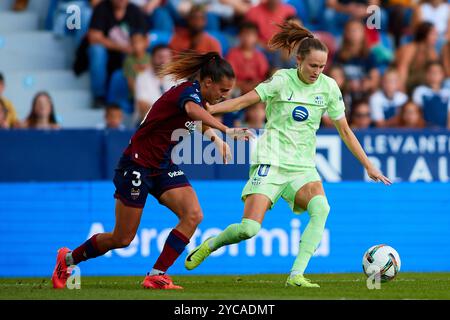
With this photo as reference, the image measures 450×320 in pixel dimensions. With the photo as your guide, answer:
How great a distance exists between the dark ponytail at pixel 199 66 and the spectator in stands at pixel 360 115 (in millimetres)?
6454

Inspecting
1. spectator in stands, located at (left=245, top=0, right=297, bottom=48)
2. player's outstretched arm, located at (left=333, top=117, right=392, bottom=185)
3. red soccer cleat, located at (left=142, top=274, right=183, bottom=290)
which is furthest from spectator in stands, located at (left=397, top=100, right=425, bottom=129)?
red soccer cleat, located at (left=142, top=274, right=183, bottom=290)

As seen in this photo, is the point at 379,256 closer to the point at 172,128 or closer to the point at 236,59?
the point at 172,128

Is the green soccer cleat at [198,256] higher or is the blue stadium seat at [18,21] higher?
the blue stadium seat at [18,21]

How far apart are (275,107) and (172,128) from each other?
1.02 metres

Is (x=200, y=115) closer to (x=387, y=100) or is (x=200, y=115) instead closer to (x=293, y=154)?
(x=293, y=154)

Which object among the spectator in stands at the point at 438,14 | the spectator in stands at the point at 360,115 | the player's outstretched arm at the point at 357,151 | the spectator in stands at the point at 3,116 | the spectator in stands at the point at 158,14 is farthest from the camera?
the spectator in stands at the point at 438,14

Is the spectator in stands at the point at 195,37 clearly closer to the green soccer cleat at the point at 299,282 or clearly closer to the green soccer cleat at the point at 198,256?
the green soccer cleat at the point at 198,256

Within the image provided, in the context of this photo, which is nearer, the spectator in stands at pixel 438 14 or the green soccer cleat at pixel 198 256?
the green soccer cleat at pixel 198 256

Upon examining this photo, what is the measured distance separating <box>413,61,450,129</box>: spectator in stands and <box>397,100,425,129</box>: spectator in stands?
0.34 meters

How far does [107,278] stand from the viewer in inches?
515

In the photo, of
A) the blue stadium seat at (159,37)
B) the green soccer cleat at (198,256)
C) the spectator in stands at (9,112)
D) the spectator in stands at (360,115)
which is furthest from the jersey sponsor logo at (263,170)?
the blue stadium seat at (159,37)

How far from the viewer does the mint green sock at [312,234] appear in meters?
10.6

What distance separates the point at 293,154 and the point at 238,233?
2.99ft

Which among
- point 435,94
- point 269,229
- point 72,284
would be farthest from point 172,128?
point 435,94
